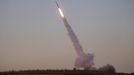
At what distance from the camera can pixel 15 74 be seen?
9988 centimetres

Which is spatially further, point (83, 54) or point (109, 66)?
point (109, 66)

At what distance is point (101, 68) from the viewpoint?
109 meters

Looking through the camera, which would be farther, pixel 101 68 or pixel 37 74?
pixel 101 68

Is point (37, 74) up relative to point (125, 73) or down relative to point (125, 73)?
up

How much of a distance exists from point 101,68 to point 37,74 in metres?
21.7

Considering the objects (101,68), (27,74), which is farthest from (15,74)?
(101,68)

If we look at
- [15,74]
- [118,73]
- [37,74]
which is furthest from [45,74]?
[118,73]

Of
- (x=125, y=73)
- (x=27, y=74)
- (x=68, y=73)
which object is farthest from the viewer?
(x=125, y=73)

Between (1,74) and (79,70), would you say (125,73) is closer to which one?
(79,70)

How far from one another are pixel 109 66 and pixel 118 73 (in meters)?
8.22

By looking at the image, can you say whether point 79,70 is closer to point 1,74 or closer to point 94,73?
point 94,73

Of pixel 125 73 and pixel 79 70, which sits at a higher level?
pixel 79 70

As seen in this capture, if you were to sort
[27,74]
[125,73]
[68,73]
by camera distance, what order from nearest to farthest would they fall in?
[68,73], [27,74], [125,73]

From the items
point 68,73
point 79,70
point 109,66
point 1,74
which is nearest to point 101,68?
point 109,66
